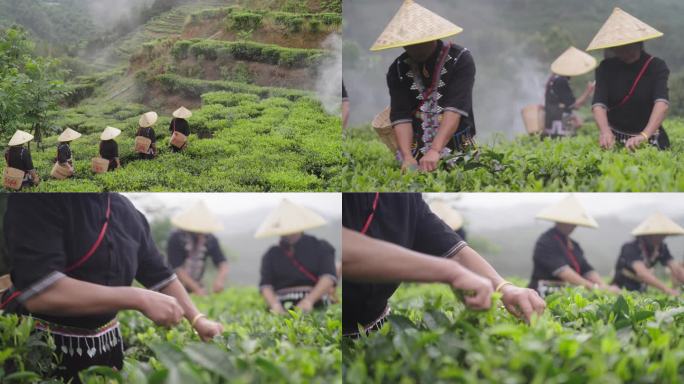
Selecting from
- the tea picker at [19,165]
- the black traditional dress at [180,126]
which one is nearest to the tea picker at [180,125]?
the black traditional dress at [180,126]

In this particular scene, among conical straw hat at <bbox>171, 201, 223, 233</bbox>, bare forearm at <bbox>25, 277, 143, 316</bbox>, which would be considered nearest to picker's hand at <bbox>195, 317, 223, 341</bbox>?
bare forearm at <bbox>25, 277, 143, 316</bbox>

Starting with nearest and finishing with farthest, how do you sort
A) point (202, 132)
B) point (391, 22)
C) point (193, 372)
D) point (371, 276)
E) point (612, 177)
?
point (193, 372)
point (371, 276)
point (612, 177)
point (391, 22)
point (202, 132)

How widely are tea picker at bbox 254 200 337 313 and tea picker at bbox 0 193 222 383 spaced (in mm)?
676

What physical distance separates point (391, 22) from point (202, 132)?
1339mm

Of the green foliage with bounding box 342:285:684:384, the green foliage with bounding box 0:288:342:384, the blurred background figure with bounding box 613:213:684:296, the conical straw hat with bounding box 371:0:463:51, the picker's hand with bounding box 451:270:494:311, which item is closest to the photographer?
the green foliage with bounding box 342:285:684:384

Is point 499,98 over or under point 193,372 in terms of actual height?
over

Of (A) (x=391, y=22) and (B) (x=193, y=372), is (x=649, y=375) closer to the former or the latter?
(B) (x=193, y=372)

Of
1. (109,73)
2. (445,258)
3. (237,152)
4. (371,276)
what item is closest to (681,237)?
(445,258)

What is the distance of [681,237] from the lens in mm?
4137

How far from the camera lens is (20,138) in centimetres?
404

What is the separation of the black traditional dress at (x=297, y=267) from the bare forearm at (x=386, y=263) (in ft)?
2.07

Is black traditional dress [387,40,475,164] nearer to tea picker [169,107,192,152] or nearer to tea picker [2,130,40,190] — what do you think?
tea picker [169,107,192,152]

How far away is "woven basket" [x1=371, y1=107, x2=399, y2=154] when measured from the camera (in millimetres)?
3930

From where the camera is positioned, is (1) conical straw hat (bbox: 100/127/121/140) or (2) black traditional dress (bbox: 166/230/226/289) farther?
(1) conical straw hat (bbox: 100/127/121/140)
